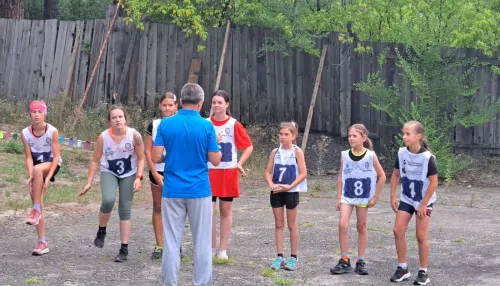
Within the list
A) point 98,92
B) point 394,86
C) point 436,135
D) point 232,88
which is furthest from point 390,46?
point 98,92

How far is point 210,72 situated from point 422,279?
986 centimetres

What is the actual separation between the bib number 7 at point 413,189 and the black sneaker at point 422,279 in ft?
2.15

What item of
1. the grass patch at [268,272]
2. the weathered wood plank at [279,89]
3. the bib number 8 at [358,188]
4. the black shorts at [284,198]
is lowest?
the grass patch at [268,272]

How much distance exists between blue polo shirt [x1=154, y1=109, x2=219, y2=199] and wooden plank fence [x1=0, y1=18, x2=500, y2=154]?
900 centimetres

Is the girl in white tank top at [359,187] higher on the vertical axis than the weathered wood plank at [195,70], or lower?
lower

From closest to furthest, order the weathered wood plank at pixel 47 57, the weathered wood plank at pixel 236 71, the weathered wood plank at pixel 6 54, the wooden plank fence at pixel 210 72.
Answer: the wooden plank fence at pixel 210 72, the weathered wood plank at pixel 236 71, the weathered wood plank at pixel 47 57, the weathered wood plank at pixel 6 54

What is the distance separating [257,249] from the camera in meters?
9.70

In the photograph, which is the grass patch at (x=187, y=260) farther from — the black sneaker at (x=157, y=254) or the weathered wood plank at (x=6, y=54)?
the weathered wood plank at (x=6, y=54)

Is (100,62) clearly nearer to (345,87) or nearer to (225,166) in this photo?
(345,87)

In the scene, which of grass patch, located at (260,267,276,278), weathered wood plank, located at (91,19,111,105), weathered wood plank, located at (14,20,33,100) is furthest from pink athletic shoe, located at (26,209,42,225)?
weathered wood plank, located at (14,20,33,100)

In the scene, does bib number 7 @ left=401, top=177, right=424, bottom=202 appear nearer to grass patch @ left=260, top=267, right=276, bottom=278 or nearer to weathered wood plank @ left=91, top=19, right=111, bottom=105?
grass patch @ left=260, top=267, right=276, bottom=278

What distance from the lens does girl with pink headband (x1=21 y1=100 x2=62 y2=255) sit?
30.0 feet

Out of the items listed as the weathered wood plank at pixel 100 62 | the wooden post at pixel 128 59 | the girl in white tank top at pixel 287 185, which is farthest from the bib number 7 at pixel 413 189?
the weathered wood plank at pixel 100 62

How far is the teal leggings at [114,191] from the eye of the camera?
8.81 meters
